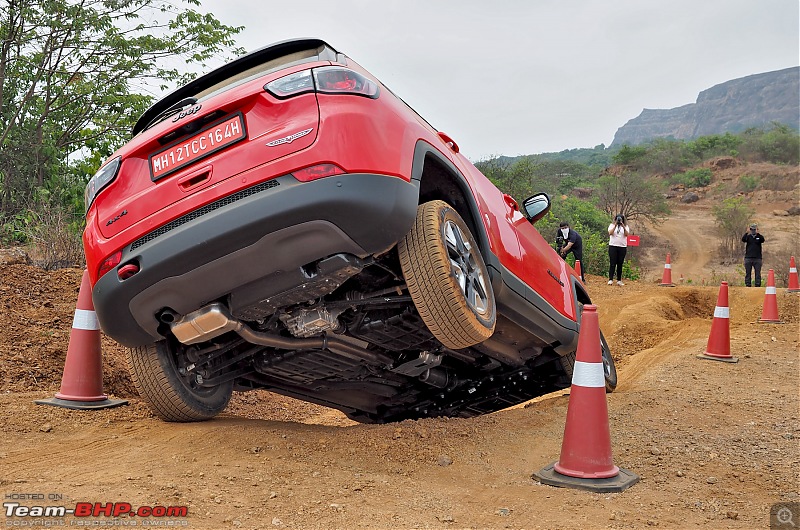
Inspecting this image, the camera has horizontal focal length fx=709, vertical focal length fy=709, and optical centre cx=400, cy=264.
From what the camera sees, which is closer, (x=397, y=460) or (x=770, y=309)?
(x=397, y=460)

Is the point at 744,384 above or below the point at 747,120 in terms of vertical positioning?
below

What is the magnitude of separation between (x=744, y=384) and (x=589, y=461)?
3.50m

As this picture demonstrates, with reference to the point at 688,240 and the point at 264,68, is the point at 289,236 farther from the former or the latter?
the point at 688,240

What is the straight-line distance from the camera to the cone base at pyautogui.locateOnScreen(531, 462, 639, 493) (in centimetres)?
312

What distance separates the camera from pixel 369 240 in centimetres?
290

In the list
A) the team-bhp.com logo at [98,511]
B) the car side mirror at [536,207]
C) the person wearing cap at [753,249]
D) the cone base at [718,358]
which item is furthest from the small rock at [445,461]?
the person wearing cap at [753,249]

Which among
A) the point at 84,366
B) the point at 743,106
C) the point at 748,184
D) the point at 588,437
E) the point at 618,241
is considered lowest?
the point at 588,437

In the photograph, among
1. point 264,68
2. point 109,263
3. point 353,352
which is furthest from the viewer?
point 353,352

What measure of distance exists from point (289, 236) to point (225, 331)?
0.69m

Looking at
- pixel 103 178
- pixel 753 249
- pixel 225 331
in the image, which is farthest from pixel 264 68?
pixel 753 249

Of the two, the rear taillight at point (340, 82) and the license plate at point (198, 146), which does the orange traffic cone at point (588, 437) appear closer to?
the rear taillight at point (340, 82)

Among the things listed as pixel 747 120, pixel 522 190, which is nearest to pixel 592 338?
pixel 522 190

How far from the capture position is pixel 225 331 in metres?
3.24

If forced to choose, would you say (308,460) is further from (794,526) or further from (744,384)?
(744,384)
